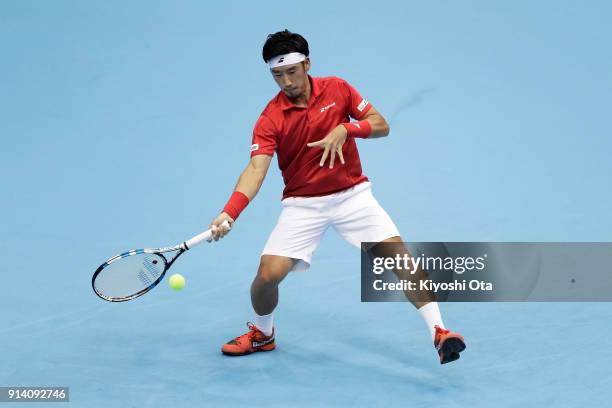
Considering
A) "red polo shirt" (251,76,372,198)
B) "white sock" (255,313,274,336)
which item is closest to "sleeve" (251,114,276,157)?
"red polo shirt" (251,76,372,198)

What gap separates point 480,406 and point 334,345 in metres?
1.05

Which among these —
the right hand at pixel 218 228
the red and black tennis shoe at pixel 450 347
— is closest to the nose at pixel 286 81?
the right hand at pixel 218 228

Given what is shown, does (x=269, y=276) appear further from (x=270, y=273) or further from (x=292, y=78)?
(x=292, y=78)

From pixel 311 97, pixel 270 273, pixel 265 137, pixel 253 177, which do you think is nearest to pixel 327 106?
pixel 311 97

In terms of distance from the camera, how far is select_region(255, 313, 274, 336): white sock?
5258 millimetres

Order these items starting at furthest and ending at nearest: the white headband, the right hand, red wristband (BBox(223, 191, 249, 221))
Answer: the white headband < red wristband (BBox(223, 191, 249, 221)) < the right hand

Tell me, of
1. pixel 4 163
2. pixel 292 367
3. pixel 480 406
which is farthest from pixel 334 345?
pixel 4 163

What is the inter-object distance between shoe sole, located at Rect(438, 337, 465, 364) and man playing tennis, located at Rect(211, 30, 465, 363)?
83 mm

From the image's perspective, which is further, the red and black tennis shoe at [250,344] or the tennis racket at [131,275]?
A: the red and black tennis shoe at [250,344]

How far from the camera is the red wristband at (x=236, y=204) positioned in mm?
4625

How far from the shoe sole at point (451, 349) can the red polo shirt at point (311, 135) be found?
941mm

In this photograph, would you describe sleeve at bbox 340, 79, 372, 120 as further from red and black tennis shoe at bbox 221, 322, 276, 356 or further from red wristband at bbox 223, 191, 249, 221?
red and black tennis shoe at bbox 221, 322, 276, 356

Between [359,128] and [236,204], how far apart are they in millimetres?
707

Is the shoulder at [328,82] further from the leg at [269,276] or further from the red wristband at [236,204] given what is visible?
the leg at [269,276]
